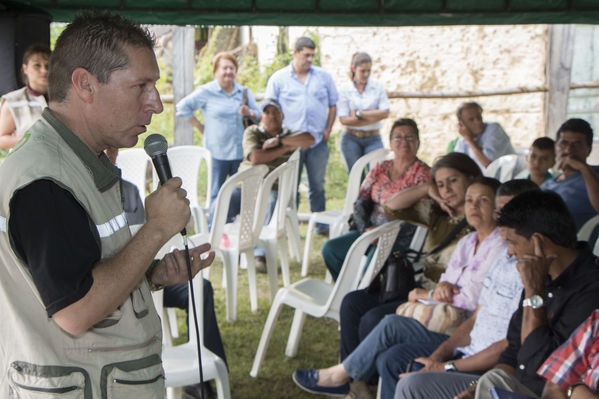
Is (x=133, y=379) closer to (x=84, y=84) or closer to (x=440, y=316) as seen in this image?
(x=84, y=84)

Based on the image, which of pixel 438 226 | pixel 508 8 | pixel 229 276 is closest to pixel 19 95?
pixel 229 276

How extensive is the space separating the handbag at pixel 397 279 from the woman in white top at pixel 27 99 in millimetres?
2346

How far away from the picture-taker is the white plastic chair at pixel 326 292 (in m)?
3.32

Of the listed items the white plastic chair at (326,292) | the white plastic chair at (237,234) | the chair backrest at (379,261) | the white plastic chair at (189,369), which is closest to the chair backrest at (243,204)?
the white plastic chair at (237,234)

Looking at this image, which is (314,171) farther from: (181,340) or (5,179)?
(5,179)

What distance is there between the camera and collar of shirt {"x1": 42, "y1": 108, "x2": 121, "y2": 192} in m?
1.15

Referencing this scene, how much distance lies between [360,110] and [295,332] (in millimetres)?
3377

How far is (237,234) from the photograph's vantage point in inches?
185

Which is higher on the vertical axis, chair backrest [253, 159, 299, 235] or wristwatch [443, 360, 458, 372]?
chair backrest [253, 159, 299, 235]

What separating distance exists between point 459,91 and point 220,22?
15.1 feet

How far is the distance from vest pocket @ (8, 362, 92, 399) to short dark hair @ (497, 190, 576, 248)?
5.59ft

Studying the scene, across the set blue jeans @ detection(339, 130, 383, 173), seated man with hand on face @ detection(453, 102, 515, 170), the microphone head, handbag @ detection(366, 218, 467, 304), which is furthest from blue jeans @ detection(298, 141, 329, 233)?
the microphone head

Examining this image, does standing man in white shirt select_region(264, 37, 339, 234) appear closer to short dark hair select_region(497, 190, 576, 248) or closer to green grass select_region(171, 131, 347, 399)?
green grass select_region(171, 131, 347, 399)

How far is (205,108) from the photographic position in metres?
6.34
